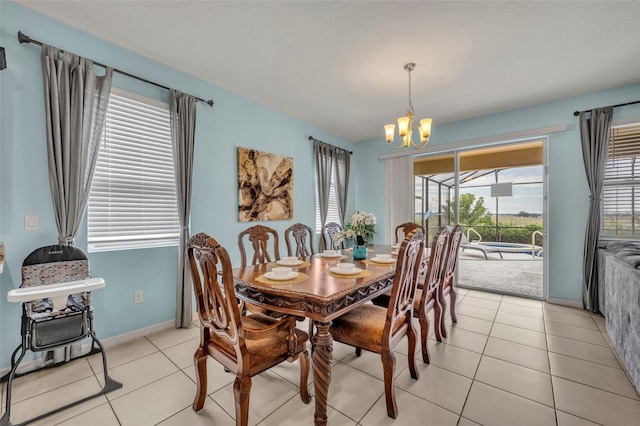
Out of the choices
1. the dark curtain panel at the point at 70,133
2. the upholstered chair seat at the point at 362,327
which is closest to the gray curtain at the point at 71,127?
the dark curtain panel at the point at 70,133

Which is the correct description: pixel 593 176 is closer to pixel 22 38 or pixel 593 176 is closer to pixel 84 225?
pixel 84 225

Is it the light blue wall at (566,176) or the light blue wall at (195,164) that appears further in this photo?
the light blue wall at (566,176)

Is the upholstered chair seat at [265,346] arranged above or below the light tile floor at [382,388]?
above

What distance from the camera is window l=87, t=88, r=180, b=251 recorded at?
236 cm

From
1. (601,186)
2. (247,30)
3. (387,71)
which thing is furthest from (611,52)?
(247,30)

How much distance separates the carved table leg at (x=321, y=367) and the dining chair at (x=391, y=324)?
0.32 m

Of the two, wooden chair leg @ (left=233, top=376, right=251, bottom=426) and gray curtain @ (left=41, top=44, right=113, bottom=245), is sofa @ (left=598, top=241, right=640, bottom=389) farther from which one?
gray curtain @ (left=41, top=44, right=113, bottom=245)

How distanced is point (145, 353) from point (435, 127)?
487 cm

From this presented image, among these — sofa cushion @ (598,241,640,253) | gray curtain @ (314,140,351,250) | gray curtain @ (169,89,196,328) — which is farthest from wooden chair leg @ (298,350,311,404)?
sofa cushion @ (598,241,640,253)

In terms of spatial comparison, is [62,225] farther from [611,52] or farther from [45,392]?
[611,52]

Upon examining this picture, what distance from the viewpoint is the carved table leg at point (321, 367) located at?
144cm

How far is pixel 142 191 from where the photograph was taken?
8.54 feet

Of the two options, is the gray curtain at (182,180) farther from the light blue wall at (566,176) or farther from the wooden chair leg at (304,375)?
the light blue wall at (566,176)

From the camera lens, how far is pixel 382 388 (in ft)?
5.99
